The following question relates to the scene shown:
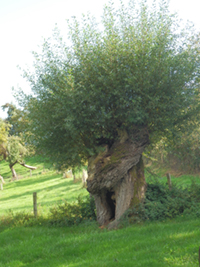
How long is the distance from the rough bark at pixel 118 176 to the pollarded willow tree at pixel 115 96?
0.15 feet

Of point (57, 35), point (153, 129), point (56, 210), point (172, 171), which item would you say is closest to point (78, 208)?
point (56, 210)

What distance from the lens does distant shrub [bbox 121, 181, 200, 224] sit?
39.0 feet

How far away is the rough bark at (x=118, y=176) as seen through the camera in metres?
11.9

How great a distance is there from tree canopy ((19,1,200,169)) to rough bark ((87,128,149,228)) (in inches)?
20.8

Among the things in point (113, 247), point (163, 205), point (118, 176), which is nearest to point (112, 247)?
point (113, 247)

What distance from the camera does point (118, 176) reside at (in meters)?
11.9

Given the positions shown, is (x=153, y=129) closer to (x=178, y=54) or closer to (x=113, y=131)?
(x=113, y=131)

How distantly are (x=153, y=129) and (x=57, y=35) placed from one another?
20.8ft

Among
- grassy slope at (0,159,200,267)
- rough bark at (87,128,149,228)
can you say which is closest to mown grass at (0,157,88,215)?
rough bark at (87,128,149,228)

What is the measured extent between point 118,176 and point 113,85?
158 inches

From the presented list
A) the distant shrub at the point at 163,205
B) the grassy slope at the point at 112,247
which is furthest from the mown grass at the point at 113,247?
the distant shrub at the point at 163,205

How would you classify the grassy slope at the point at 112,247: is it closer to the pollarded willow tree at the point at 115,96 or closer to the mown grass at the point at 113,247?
the mown grass at the point at 113,247

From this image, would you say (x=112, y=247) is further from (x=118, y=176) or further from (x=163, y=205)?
(x=163, y=205)

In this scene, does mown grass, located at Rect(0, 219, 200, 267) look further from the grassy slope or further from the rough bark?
the rough bark
